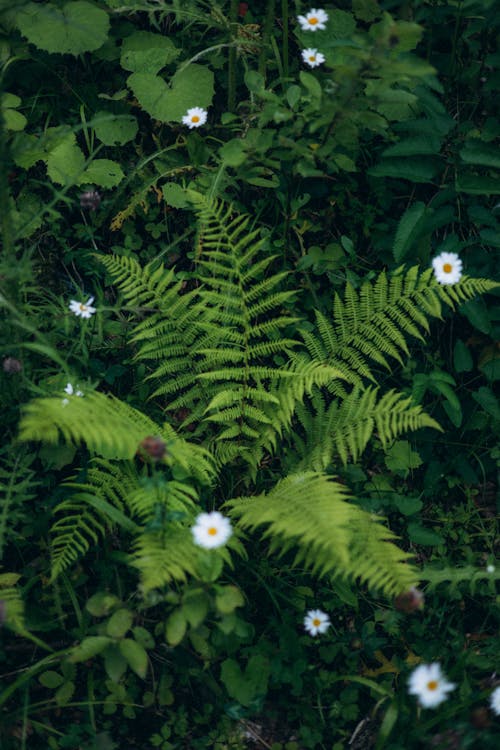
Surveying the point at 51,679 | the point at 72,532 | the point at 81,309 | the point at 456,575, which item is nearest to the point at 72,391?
the point at 81,309

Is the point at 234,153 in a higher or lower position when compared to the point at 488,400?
higher

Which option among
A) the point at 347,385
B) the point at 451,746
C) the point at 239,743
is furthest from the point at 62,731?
the point at 347,385

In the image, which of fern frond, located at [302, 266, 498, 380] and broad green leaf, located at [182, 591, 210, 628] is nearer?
broad green leaf, located at [182, 591, 210, 628]

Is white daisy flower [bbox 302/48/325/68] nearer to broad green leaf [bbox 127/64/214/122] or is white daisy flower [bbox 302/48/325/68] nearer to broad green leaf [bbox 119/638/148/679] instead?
broad green leaf [bbox 127/64/214/122]

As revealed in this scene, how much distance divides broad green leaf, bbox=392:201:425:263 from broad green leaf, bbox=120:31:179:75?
4.24 feet

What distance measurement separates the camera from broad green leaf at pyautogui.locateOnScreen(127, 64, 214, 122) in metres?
2.78

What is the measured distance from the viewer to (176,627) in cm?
187

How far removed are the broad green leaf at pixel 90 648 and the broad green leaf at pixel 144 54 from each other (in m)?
2.35

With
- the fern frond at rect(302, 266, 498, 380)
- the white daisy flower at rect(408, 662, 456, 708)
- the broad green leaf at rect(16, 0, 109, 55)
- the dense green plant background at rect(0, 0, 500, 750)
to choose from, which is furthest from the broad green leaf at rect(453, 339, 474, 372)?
the broad green leaf at rect(16, 0, 109, 55)

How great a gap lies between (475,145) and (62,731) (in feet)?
8.69

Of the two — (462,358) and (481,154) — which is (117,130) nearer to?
(481,154)

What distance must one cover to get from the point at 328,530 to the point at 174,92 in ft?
6.80

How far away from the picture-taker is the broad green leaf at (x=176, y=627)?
72.6 inches

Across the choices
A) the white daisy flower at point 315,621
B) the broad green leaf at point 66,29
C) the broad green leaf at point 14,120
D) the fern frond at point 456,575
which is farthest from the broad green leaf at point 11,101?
the fern frond at point 456,575
